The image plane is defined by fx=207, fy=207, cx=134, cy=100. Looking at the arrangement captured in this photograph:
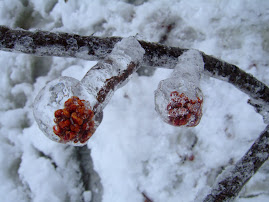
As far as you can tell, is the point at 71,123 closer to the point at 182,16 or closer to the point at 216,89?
the point at 216,89

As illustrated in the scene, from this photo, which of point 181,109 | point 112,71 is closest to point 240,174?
point 181,109

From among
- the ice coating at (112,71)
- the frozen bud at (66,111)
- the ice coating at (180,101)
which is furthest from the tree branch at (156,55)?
the frozen bud at (66,111)

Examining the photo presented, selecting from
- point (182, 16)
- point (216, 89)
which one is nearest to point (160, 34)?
point (182, 16)

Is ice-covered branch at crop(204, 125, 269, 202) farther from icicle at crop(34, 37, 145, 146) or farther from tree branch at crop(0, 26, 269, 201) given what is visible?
icicle at crop(34, 37, 145, 146)

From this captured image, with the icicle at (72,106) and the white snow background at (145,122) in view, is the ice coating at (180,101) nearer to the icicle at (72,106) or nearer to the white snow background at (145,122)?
the icicle at (72,106)

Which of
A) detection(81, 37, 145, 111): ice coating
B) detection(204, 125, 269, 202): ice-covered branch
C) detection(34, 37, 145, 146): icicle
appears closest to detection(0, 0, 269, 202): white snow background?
detection(204, 125, 269, 202): ice-covered branch

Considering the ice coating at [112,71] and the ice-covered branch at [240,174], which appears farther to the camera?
the ice-covered branch at [240,174]
